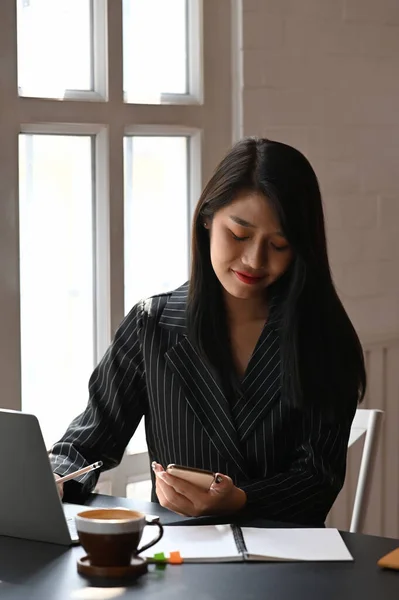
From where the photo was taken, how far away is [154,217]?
2.59 meters

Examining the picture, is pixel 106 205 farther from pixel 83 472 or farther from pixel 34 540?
pixel 34 540

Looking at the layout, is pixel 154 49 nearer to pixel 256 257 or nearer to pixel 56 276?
pixel 56 276

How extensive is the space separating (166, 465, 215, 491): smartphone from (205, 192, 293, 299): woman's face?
39cm

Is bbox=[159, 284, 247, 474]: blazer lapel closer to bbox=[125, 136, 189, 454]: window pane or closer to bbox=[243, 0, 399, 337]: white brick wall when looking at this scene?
bbox=[125, 136, 189, 454]: window pane

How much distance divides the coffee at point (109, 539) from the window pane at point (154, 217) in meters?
1.19

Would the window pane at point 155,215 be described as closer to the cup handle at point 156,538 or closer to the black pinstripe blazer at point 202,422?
the black pinstripe blazer at point 202,422

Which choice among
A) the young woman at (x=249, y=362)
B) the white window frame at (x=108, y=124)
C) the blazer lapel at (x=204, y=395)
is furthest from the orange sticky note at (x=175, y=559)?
the white window frame at (x=108, y=124)

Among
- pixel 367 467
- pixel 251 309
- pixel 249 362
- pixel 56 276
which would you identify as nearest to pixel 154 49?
pixel 56 276

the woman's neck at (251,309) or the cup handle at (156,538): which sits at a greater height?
the woman's neck at (251,309)

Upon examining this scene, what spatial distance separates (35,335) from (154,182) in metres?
0.48

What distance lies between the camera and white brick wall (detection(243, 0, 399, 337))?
2.67 m

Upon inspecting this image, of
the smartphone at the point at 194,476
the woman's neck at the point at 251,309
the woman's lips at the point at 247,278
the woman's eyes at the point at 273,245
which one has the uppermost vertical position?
the woman's eyes at the point at 273,245

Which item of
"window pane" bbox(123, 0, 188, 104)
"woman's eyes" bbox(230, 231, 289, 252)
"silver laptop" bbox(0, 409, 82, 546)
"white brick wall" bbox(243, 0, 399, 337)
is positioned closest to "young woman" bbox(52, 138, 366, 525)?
"woman's eyes" bbox(230, 231, 289, 252)

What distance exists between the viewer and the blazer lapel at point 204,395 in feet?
6.26
